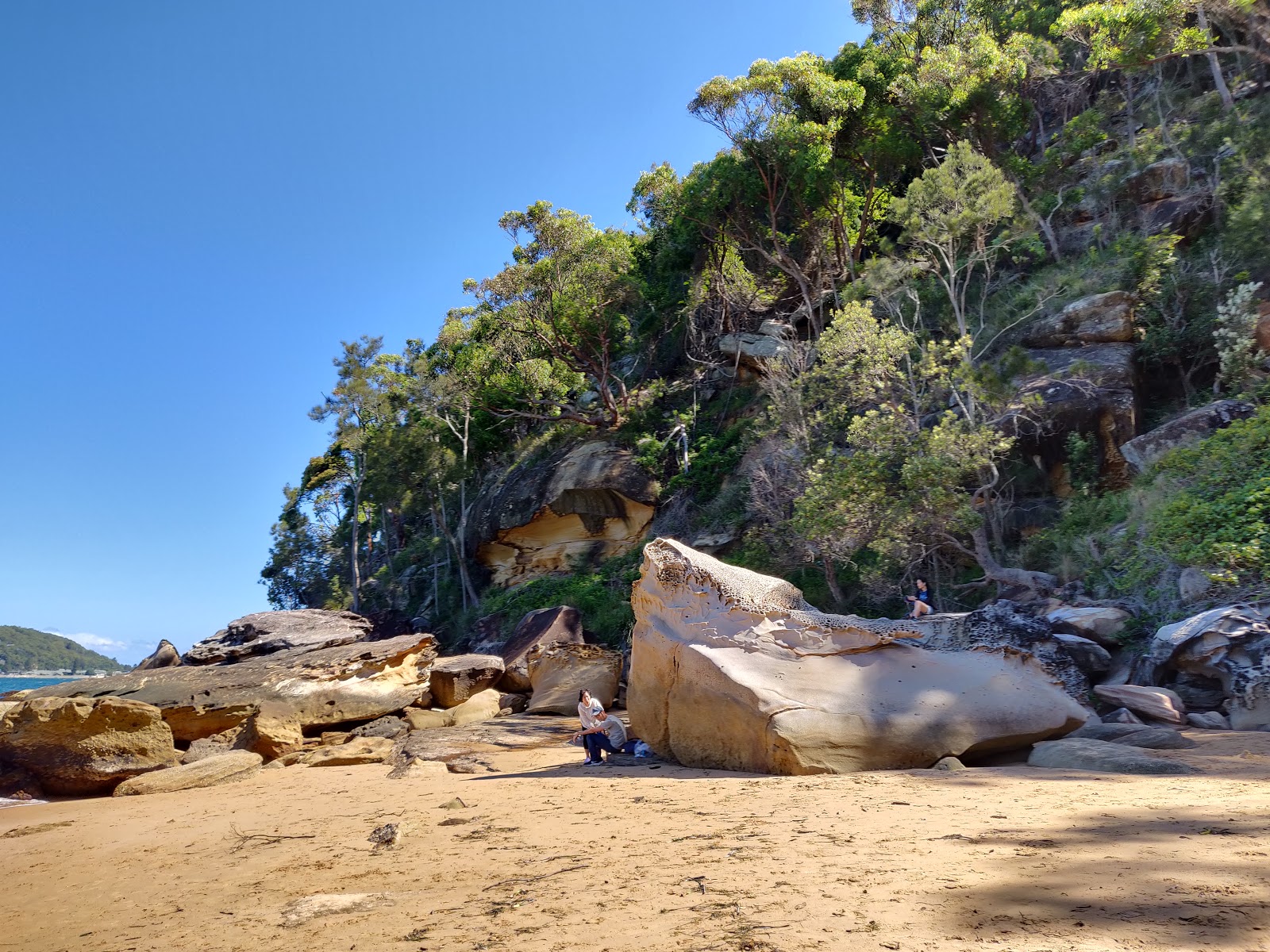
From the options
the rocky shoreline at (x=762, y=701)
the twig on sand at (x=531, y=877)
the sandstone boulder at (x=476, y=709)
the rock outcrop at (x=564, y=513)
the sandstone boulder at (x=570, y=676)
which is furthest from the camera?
the rock outcrop at (x=564, y=513)

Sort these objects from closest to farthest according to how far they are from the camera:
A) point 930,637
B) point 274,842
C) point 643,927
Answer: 1. point 643,927
2. point 274,842
3. point 930,637

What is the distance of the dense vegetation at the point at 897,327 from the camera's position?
46.0 ft

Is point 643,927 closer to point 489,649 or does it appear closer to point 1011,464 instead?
point 1011,464

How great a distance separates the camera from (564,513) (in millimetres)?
24672

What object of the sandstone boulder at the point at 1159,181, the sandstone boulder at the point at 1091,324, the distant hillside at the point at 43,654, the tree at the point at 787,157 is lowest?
the distant hillside at the point at 43,654

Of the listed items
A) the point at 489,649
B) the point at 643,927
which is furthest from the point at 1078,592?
the point at 489,649

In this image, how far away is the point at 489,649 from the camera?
72.5 ft

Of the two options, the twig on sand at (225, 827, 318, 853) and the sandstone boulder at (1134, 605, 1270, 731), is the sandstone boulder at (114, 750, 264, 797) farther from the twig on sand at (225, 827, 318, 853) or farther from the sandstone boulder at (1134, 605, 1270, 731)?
the sandstone boulder at (1134, 605, 1270, 731)

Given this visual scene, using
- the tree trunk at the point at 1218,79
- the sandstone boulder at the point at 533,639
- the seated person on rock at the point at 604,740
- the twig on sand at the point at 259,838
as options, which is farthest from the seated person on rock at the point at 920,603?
the tree trunk at the point at 1218,79

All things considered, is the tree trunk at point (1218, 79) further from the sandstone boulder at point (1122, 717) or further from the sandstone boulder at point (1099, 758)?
the sandstone boulder at point (1099, 758)

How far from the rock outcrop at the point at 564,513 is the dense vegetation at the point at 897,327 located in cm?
84

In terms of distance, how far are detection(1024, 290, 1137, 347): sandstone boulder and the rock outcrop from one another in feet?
35.6

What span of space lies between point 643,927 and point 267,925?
1.81 metres

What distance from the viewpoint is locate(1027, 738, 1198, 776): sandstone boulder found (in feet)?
18.5
